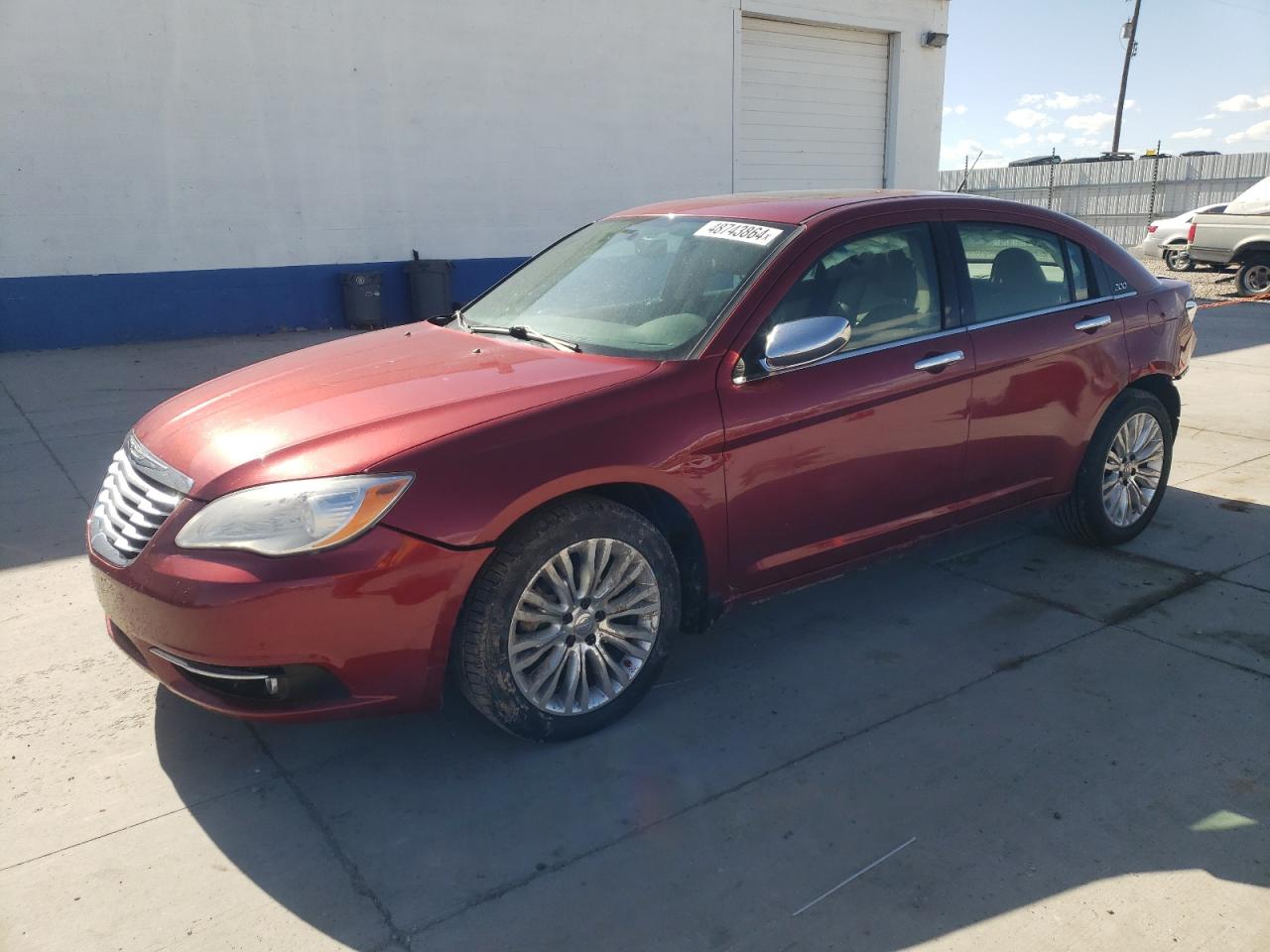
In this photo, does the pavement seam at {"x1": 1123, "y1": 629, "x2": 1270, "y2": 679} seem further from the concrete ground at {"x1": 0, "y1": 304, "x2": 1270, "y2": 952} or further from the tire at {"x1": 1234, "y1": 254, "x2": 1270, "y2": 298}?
the tire at {"x1": 1234, "y1": 254, "x2": 1270, "y2": 298}

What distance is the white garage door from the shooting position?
15.2 m

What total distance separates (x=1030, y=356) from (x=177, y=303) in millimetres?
9653

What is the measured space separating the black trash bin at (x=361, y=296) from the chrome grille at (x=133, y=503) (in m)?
8.85

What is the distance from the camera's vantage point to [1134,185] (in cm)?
2675

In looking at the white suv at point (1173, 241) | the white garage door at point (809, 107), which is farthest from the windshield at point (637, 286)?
the white suv at point (1173, 241)

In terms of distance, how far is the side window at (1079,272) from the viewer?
178 inches

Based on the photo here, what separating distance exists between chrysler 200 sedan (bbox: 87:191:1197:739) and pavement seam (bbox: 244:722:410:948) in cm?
34

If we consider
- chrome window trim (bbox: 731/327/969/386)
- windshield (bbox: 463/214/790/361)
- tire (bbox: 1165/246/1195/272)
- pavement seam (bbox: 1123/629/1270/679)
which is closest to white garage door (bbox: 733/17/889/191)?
tire (bbox: 1165/246/1195/272)

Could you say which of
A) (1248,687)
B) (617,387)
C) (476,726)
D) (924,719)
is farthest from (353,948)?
(1248,687)

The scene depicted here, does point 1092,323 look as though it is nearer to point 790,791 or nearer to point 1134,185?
point 790,791

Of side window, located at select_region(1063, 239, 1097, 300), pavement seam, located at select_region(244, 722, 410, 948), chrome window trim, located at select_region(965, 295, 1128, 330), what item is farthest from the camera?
side window, located at select_region(1063, 239, 1097, 300)

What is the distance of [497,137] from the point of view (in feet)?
42.0

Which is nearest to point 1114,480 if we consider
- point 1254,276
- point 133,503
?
point 133,503

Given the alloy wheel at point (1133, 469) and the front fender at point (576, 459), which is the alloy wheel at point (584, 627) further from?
the alloy wheel at point (1133, 469)
